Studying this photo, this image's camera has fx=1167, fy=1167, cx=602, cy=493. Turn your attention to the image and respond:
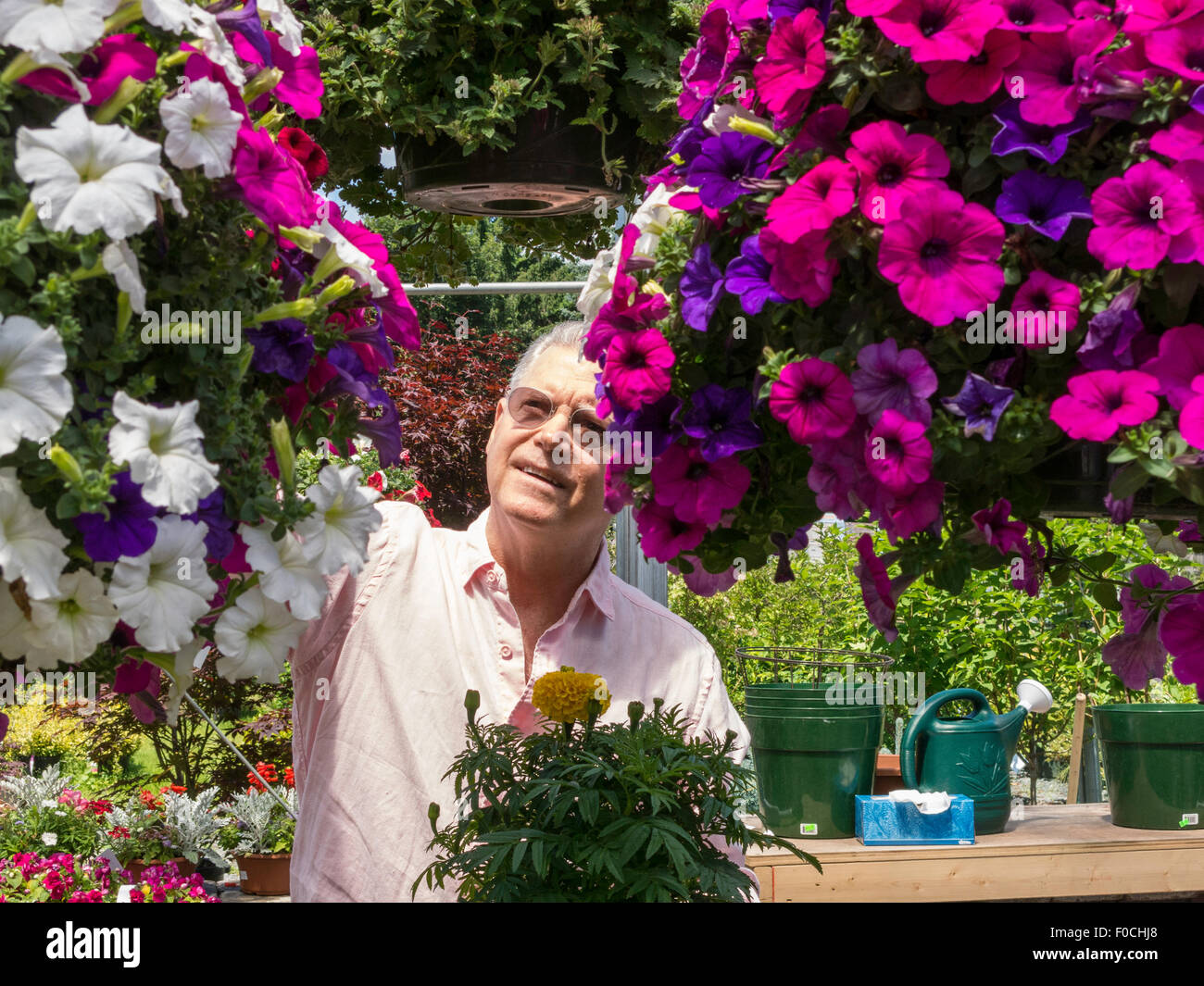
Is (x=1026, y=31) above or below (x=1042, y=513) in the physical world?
above

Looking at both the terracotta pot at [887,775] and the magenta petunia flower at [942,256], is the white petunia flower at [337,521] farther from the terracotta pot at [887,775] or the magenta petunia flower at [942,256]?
the terracotta pot at [887,775]

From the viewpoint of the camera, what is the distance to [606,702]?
1.12m

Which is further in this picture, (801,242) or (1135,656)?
(1135,656)

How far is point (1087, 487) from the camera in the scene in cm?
82

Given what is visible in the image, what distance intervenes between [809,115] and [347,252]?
1.04 ft

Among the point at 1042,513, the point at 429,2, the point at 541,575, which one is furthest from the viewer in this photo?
the point at 541,575

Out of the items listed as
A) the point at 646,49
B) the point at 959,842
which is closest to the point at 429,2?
the point at 646,49

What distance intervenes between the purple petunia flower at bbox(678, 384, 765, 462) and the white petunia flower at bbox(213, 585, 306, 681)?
0.30 metres

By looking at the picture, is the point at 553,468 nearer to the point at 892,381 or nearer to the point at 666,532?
the point at 666,532

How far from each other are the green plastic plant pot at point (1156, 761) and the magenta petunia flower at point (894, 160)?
2287 mm

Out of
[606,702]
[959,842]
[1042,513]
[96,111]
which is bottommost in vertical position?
[959,842]

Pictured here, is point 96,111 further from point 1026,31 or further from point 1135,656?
point 1135,656

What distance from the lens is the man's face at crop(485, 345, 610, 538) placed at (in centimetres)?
177

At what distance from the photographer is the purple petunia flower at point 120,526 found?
2.04 feet
